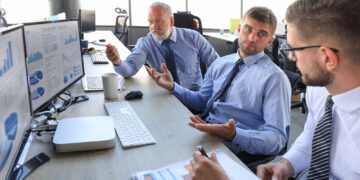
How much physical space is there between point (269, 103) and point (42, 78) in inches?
39.9

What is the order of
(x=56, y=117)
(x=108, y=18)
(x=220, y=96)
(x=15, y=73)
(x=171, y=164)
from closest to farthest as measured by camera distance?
(x=15, y=73)
(x=171, y=164)
(x=56, y=117)
(x=220, y=96)
(x=108, y=18)

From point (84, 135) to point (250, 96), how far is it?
32.4 inches

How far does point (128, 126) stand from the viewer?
1186 millimetres

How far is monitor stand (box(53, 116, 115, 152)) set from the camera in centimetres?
98

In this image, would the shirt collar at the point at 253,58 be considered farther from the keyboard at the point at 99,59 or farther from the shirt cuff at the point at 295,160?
the keyboard at the point at 99,59

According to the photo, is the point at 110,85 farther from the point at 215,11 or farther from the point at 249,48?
the point at 215,11

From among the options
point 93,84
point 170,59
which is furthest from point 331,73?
point 170,59

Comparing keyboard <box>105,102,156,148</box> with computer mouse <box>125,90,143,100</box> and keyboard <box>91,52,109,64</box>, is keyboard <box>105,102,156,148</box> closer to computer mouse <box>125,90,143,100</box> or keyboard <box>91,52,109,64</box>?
computer mouse <box>125,90,143,100</box>

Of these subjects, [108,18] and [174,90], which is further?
[108,18]

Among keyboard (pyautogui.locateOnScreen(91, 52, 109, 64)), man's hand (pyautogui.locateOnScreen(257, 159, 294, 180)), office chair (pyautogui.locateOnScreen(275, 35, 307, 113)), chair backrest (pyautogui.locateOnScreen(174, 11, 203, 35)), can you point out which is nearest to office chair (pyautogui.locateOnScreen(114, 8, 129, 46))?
chair backrest (pyautogui.locateOnScreen(174, 11, 203, 35))

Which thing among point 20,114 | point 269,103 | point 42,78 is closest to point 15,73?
point 20,114

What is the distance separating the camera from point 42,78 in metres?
1.18

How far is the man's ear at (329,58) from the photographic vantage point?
849mm

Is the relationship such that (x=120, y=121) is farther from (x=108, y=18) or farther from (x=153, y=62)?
(x=108, y=18)
